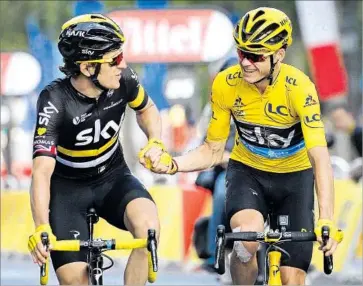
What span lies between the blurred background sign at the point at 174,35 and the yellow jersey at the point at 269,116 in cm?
1539

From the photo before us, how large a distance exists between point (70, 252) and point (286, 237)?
5.58 ft

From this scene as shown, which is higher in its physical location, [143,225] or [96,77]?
Result: [96,77]

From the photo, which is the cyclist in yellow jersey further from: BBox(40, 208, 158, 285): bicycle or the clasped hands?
BBox(40, 208, 158, 285): bicycle

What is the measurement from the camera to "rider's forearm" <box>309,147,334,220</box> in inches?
354

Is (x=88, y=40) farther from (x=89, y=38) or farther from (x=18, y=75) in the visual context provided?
(x=18, y=75)

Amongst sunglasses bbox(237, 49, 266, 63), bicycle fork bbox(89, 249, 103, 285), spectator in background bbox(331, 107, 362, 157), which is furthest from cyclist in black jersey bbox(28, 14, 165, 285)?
spectator in background bbox(331, 107, 362, 157)

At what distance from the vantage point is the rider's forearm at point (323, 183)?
8.99 meters

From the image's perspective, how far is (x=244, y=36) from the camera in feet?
31.1

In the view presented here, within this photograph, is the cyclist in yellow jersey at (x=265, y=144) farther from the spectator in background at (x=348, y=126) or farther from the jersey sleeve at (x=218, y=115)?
the spectator in background at (x=348, y=126)

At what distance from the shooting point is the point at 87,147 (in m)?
9.97

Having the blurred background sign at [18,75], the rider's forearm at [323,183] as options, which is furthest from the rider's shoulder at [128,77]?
the blurred background sign at [18,75]

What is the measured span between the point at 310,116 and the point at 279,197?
0.84 meters

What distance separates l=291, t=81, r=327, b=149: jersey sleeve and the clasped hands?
2.95 ft

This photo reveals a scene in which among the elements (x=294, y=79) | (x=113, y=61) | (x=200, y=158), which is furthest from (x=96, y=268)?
(x=294, y=79)
